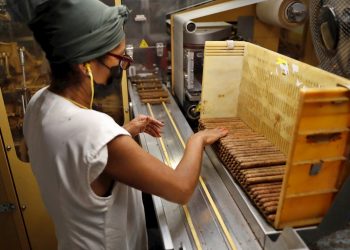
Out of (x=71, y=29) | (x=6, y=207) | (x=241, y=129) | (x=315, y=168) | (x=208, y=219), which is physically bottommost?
(x=6, y=207)

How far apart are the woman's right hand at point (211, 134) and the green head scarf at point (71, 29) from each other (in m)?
0.55

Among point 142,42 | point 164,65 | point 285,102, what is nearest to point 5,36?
point 142,42

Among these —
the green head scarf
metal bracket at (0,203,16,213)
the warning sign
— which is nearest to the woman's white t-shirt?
the green head scarf

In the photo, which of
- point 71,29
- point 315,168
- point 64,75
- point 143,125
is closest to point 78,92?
point 64,75

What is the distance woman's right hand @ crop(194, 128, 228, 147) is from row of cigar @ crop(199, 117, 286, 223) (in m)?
0.02

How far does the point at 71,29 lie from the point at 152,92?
4.60 feet

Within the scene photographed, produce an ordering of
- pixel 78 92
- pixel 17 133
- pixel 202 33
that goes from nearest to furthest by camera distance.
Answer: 1. pixel 78 92
2. pixel 202 33
3. pixel 17 133

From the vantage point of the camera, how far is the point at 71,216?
958mm

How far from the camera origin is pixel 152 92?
225 centimetres

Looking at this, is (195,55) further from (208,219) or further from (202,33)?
(208,219)

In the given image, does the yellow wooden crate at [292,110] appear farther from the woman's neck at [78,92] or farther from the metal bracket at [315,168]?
the woman's neck at [78,92]

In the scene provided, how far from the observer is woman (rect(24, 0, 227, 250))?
→ 83cm

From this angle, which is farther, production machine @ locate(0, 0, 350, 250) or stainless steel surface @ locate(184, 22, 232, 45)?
stainless steel surface @ locate(184, 22, 232, 45)

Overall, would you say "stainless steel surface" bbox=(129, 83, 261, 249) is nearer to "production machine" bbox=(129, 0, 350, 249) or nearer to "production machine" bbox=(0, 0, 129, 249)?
"production machine" bbox=(129, 0, 350, 249)
